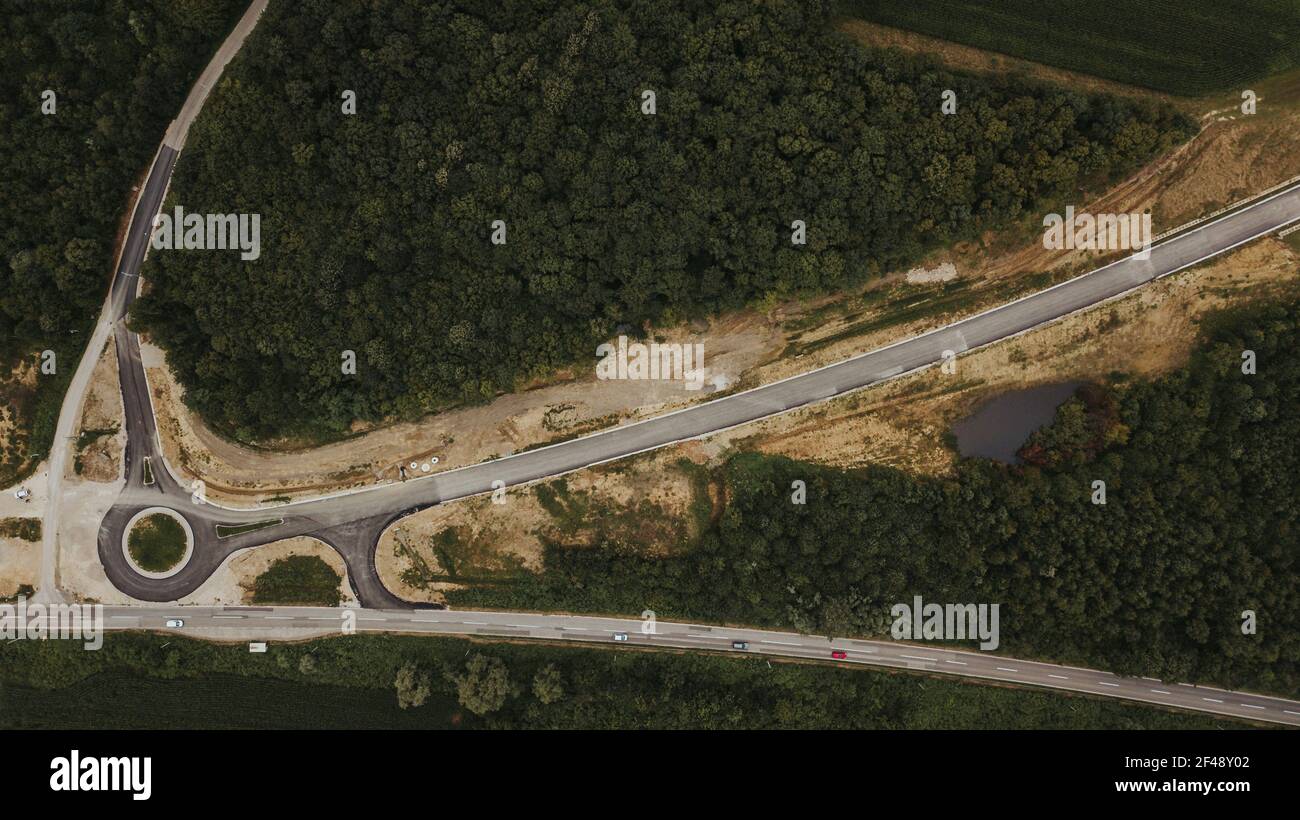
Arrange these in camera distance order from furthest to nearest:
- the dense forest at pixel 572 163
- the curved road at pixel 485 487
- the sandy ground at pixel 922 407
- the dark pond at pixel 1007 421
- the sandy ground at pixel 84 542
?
the sandy ground at pixel 84 542 → the dark pond at pixel 1007 421 → the curved road at pixel 485 487 → the sandy ground at pixel 922 407 → the dense forest at pixel 572 163

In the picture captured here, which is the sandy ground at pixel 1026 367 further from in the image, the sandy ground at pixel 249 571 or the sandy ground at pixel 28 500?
the sandy ground at pixel 28 500

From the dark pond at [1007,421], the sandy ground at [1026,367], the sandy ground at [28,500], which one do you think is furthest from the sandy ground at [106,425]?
the dark pond at [1007,421]

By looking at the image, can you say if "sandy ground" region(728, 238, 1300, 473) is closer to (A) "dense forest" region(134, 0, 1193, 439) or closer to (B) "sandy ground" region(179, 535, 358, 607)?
(A) "dense forest" region(134, 0, 1193, 439)

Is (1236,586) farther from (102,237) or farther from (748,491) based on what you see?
(102,237)

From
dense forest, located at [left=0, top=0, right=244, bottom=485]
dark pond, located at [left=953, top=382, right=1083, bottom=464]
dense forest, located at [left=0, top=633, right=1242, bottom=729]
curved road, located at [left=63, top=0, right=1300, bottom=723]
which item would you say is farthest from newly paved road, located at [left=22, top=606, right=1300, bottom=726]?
dense forest, located at [left=0, top=0, right=244, bottom=485]

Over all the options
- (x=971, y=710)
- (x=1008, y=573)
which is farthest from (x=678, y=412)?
(x=971, y=710)

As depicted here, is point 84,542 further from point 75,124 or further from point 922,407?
point 922,407

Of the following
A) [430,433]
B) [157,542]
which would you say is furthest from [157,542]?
[430,433]
